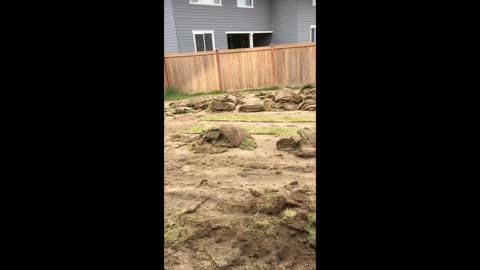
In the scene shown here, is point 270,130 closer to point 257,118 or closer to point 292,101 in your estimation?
point 257,118

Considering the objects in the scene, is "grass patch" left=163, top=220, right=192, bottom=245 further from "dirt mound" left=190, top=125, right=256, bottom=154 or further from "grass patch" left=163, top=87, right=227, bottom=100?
"grass patch" left=163, top=87, right=227, bottom=100

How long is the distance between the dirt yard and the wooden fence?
752 centimetres

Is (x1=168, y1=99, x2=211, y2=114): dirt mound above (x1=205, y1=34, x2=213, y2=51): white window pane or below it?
below

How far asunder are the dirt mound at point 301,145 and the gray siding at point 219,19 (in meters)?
10.9

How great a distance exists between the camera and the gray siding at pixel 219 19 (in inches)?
555

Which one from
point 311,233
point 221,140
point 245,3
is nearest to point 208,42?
point 245,3

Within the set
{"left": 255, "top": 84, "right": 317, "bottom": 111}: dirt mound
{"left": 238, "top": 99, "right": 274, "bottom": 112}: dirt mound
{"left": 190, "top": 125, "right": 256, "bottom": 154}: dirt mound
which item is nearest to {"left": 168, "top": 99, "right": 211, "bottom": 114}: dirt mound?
{"left": 238, "top": 99, "right": 274, "bottom": 112}: dirt mound

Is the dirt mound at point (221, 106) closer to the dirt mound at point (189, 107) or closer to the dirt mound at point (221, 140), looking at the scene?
the dirt mound at point (189, 107)

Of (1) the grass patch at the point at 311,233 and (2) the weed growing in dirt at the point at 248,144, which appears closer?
(1) the grass patch at the point at 311,233

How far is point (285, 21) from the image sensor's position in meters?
17.3

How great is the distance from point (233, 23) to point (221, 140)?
496 inches

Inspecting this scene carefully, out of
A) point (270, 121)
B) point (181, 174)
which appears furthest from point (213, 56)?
point (181, 174)

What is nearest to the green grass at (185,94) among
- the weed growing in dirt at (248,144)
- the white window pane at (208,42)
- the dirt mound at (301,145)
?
the white window pane at (208,42)

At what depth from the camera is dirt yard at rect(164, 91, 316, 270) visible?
2279mm
